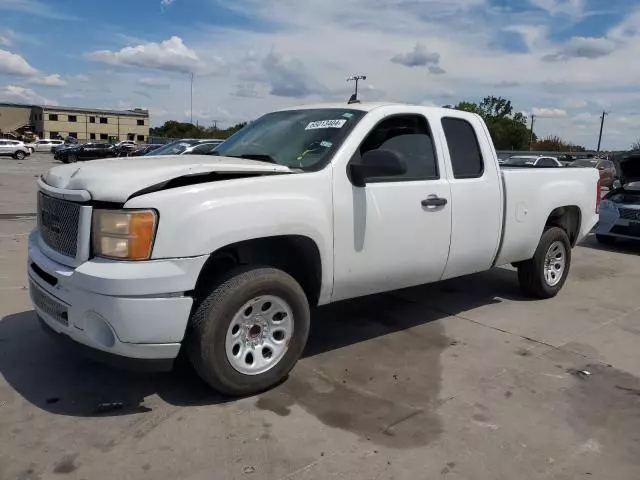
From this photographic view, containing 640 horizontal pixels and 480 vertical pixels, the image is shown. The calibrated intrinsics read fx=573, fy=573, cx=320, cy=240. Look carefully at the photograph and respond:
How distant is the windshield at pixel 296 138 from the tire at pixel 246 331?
94 cm

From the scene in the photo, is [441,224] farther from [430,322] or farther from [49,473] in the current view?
[49,473]

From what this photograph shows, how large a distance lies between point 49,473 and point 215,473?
0.83 metres

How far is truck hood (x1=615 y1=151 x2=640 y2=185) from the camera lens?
9.74 m

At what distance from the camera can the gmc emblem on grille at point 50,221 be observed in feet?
11.9

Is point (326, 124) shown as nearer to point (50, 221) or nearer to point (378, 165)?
point (378, 165)

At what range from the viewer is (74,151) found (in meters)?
40.6

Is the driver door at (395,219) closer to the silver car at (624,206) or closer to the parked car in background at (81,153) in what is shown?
the silver car at (624,206)

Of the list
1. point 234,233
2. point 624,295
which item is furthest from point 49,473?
point 624,295

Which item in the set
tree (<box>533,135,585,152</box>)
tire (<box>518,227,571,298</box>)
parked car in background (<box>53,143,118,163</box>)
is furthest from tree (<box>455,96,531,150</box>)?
tire (<box>518,227,571,298</box>)

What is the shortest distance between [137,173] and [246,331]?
1203 mm

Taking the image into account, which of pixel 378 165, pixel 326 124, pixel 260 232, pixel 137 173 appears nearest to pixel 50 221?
pixel 137 173

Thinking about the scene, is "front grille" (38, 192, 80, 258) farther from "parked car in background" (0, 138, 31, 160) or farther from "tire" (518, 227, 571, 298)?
"parked car in background" (0, 138, 31, 160)

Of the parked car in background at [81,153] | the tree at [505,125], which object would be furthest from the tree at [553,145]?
the parked car in background at [81,153]

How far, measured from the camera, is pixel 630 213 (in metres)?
10.1
